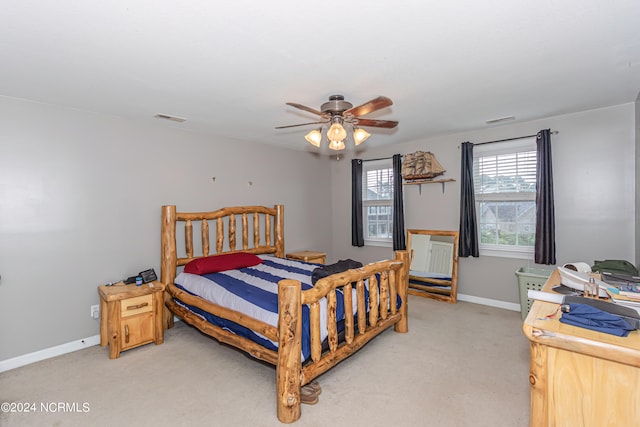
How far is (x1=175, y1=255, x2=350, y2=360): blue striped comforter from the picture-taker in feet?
7.79

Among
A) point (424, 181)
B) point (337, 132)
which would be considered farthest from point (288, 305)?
point (424, 181)

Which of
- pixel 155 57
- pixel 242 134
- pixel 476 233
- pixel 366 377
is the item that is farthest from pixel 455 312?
pixel 155 57

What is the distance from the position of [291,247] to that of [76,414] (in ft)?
11.3

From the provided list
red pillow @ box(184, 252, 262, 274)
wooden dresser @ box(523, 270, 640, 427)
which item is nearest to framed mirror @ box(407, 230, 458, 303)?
red pillow @ box(184, 252, 262, 274)

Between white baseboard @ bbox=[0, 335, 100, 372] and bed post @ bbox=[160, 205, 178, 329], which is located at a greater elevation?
bed post @ bbox=[160, 205, 178, 329]

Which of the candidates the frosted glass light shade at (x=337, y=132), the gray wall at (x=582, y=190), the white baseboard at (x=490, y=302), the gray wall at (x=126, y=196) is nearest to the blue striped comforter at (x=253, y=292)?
the gray wall at (x=126, y=196)

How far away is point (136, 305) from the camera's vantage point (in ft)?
9.98

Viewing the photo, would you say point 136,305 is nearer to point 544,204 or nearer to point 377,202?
point 377,202

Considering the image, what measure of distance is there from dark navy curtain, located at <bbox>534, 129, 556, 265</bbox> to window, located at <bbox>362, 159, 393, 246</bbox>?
210 cm

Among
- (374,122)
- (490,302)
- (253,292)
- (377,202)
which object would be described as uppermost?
(374,122)

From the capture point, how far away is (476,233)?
168 inches

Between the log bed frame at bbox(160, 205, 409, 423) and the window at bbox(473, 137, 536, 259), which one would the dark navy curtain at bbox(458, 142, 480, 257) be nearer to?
the window at bbox(473, 137, 536, 259)

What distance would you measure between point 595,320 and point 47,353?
4.21 meters

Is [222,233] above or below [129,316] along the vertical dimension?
above
